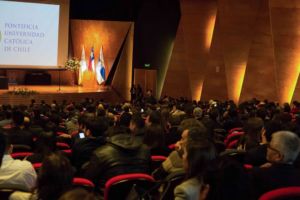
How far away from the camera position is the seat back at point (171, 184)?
2.83m

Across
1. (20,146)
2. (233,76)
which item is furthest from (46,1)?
(20,146)

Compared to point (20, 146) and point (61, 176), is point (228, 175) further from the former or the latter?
point (20, 146)

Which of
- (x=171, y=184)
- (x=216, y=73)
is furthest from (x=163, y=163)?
(x=216, y=73)

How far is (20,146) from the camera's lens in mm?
4984

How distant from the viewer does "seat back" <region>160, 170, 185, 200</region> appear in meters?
2.83

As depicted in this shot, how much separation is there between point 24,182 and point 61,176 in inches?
29.8

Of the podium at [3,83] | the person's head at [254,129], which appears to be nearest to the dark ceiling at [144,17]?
the podium at [3,83]

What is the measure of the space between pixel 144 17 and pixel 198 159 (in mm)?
18436

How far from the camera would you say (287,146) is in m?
3.28

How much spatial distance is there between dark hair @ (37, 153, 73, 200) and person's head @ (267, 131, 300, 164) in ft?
5.13

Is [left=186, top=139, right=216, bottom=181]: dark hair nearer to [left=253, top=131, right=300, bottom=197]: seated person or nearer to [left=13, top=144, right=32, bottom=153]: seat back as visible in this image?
[left=253, top=131, right=300, bottom=197]: seated person

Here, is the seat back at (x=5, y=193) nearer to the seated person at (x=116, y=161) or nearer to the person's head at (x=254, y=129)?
the seated person at (x=116, y=161)

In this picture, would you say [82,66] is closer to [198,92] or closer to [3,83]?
[3,83]

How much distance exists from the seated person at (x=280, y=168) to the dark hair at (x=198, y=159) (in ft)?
2.08
